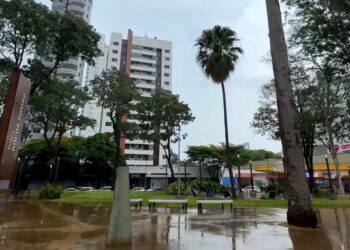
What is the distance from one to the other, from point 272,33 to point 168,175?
5536 centimetres

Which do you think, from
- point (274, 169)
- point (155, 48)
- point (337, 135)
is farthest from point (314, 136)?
point (155, 48)

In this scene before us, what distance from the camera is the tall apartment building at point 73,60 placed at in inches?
2945

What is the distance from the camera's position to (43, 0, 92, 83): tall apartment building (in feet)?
245

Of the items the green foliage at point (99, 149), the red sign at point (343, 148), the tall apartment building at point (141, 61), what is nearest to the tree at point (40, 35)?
the green foliage at point (99, 149)

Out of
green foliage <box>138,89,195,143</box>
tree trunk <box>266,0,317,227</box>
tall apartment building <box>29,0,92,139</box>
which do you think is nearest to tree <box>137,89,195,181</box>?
green foliage <box>138,89,195,143</box>

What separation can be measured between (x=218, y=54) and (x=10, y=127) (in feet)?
65.6

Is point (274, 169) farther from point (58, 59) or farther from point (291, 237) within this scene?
point (291, 237)

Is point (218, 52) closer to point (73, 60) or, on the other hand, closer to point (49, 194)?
point (49, 194)

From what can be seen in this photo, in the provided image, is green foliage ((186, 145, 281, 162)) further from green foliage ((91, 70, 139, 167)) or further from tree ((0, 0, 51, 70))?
tree ((0, 0, 51, 70))

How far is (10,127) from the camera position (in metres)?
7.52

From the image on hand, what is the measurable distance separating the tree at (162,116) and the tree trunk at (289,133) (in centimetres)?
2767

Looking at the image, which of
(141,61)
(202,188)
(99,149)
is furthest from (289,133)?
(141,61)

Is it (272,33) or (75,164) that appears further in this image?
(75,164)

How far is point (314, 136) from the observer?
33.3 m
